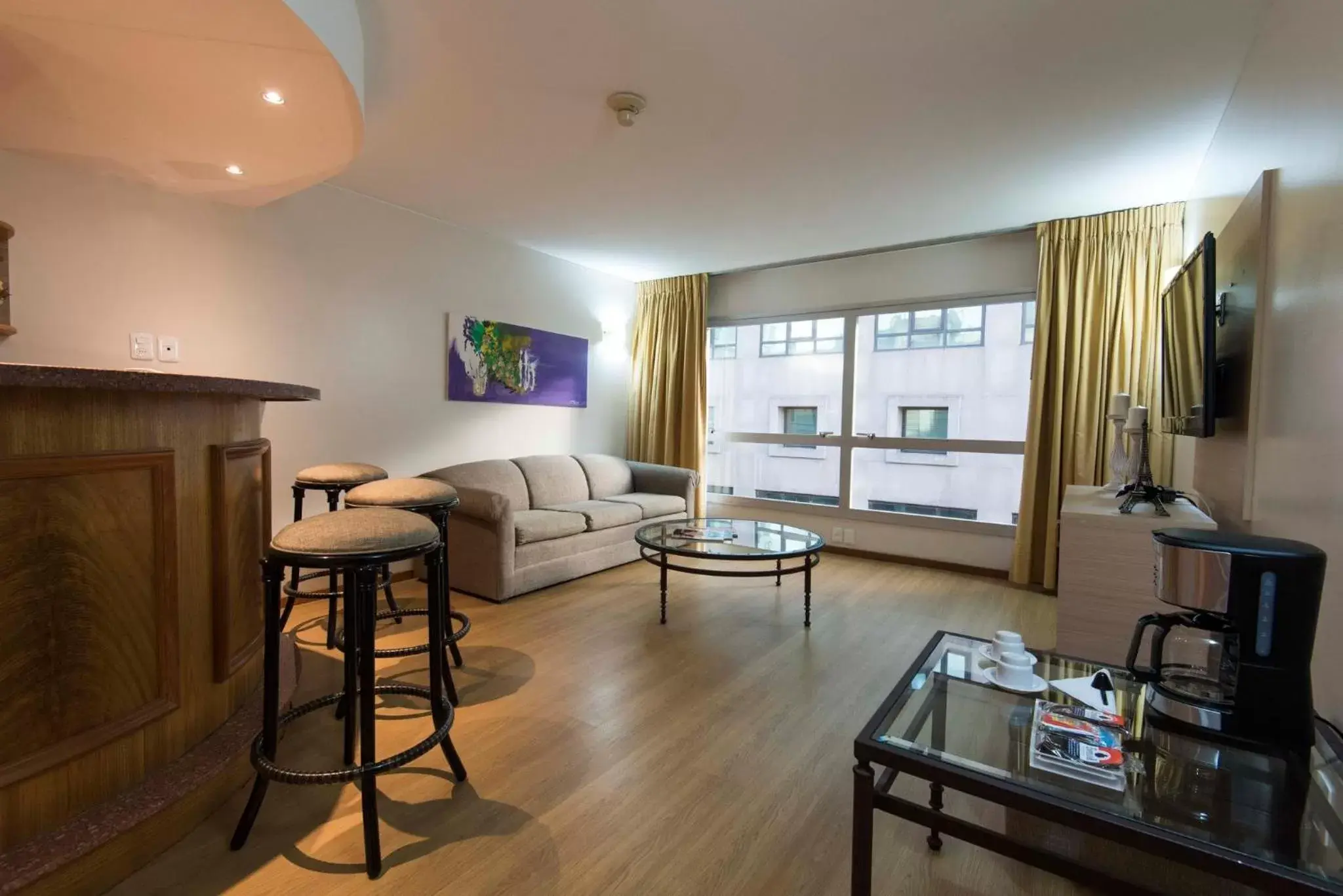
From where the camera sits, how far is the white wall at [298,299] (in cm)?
263

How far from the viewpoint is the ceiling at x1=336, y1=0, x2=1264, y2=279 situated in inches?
78.6

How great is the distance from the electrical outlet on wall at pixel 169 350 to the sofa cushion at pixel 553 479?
205 cm

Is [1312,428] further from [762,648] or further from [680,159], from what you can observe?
[680,159]

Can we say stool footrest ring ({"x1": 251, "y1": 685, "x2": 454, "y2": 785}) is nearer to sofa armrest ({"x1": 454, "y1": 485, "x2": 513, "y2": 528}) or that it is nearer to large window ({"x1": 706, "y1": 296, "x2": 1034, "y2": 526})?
sofa armrest ({"x1": 454, "y1": 485, "x2": 513, "y2": 528})

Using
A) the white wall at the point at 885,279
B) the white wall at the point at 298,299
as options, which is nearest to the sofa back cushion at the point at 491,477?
the white wall at the point at 298,299

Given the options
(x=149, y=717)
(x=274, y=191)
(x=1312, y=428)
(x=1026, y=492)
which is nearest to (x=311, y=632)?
(x=149, y=717)

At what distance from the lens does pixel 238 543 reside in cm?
178

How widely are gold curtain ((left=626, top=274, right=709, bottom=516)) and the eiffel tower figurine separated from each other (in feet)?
10.5

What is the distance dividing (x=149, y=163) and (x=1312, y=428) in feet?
13.8

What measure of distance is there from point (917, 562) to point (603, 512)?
2.45 m

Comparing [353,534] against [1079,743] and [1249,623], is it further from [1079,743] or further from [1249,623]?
[1249,623]

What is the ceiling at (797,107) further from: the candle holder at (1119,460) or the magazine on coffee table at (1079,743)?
the magazine on coffee table at (1079,743)

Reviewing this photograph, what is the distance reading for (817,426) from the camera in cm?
516

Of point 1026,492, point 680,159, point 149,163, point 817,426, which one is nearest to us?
point 149,163
